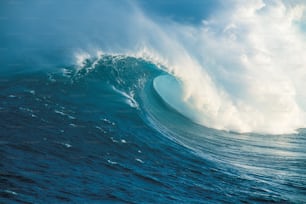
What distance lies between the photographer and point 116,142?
11.1 meters

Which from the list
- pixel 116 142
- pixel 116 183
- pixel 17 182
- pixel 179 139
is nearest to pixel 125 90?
pixel 179 139

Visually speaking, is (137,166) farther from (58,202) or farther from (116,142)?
(58,202)

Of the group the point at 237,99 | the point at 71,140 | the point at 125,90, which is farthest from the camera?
the point at 237,99

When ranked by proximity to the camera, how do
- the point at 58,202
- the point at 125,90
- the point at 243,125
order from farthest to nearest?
the point at 243,125 → the point at 125,90 → the point at 58,202

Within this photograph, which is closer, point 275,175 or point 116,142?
point 116,142

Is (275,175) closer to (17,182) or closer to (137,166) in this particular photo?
(137,166)

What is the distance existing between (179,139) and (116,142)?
381 cm

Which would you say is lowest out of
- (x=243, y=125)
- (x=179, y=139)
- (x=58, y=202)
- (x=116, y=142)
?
(x=58, y=202)

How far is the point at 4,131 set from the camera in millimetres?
10047

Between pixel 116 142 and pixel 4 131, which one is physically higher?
pixel 116 142

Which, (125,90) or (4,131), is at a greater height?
(125,90)

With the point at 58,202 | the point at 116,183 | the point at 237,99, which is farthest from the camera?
the point at 237,99

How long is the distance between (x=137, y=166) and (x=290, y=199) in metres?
3.57

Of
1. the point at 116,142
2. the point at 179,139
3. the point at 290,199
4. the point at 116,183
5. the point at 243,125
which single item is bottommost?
the point at 116,183
